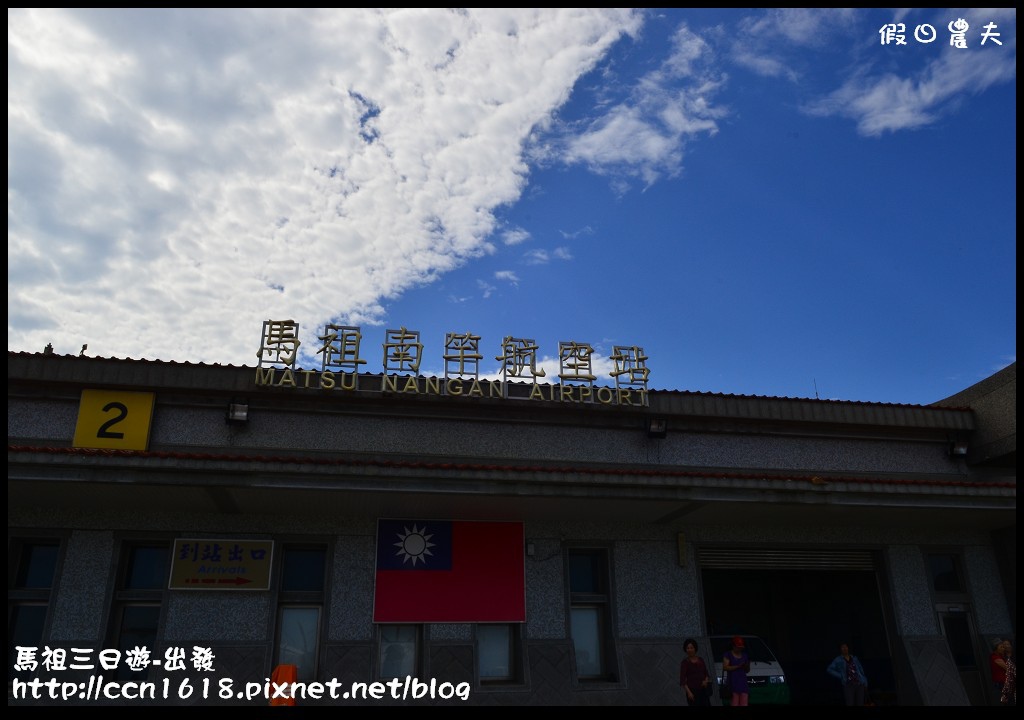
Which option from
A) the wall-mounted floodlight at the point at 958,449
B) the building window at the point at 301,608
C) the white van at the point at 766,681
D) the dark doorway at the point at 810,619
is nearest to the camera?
the building window at the point at 301,608

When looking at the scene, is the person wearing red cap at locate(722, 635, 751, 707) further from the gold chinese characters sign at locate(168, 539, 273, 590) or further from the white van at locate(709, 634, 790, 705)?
the gold chinese characters sign at locate(168, 539, 273, 590)

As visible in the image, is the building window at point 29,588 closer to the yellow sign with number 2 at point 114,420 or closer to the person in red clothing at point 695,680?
the yellow sign with number 2 at point 114,420

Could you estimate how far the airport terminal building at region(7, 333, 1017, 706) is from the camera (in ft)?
39.8

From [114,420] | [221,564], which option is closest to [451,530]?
[221,564]

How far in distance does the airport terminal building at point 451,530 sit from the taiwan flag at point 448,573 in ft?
0.12

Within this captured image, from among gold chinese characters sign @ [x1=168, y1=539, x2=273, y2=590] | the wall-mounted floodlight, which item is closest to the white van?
the wall-mounted floodlight

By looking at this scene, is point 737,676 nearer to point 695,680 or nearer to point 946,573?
point 695,680

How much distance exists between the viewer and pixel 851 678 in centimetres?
1418

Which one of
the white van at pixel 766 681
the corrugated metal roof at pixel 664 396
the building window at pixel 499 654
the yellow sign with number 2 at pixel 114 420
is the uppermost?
the corrugated metal roof at pixel 664 396

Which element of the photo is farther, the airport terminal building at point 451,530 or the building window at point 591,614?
the building window at point 591,614

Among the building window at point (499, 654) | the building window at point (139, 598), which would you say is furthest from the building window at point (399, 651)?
the building window at point (139, 598)

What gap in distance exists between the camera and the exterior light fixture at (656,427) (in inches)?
Answer: 635

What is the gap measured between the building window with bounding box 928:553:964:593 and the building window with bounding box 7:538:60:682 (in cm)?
1651

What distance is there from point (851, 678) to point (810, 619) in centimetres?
677
